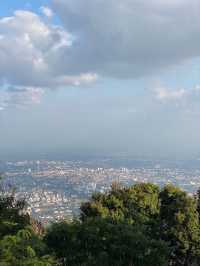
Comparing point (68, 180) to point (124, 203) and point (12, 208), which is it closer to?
point (124, 203)

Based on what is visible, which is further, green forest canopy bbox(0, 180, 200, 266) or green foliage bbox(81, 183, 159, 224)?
green foliage bbox(81, 183, 159, 224)

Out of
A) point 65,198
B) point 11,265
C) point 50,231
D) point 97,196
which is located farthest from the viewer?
point 65,198

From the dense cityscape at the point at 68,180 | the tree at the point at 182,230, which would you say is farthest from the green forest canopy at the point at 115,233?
the dense cityscape at the point at 68,180

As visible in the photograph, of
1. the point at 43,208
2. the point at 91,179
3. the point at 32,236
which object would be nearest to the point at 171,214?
the point at 32,236

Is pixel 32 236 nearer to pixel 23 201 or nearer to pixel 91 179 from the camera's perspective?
pixel 23 201

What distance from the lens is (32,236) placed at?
393 inches

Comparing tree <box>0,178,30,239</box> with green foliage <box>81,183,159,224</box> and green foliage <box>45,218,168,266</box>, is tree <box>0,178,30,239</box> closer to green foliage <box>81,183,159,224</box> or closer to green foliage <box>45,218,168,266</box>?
green foliage <box>45,218,168,266</box>

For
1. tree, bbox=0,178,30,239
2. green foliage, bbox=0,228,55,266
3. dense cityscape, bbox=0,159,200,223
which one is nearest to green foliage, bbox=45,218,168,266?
tree, bbox=0,178,30,239

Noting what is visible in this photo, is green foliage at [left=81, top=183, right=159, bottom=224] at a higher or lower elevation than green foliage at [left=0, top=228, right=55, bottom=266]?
lower

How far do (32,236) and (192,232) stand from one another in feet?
58.3

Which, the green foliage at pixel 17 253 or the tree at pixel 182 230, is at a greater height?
the green foliage at pixel 17 253

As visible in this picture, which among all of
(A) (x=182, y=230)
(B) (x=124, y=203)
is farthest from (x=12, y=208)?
(A) (x=182, y=230)

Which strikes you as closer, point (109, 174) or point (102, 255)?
point (102, 255)

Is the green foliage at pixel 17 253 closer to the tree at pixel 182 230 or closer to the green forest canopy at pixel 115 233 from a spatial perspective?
the green forest canopy at pixel 115 233
